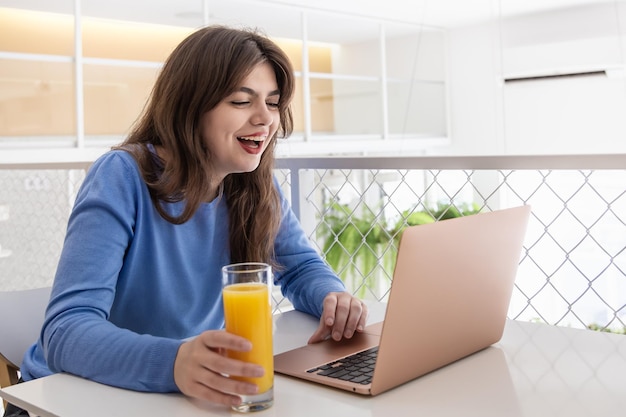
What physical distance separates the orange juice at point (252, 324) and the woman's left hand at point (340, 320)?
29 centimetres

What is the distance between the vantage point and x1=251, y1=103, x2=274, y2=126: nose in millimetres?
1194

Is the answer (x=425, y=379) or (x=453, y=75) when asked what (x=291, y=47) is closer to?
(x=453, y=75)

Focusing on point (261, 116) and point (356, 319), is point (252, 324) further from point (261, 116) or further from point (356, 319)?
point (261, 116)

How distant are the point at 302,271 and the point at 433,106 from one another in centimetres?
885

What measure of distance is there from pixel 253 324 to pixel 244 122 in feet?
1.64

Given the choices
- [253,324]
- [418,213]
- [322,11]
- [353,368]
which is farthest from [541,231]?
[253,324]

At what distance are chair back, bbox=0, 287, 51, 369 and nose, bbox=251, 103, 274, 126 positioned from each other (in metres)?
0.55

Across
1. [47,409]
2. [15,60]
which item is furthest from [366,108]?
[47,409]

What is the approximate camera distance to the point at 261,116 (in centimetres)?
120

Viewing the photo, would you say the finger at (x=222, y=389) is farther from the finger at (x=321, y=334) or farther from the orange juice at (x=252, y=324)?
the finger at (x=321, y=334)

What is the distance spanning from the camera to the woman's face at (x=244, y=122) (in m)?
1.19

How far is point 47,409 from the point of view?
802mm

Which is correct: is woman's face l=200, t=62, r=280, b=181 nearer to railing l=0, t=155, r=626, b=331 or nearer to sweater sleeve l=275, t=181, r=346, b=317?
sweater sleeve l=275, t=181, r=346, b=317

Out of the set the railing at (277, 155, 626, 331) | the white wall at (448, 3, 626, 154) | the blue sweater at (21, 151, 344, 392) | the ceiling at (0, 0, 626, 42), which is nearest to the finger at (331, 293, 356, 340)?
the blue sweater at (21, 151, 344, 392)
